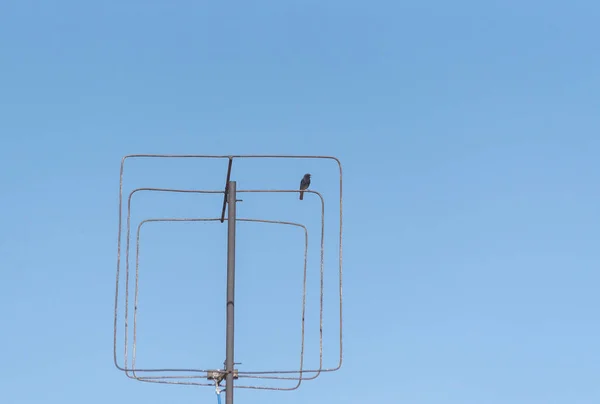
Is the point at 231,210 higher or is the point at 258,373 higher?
the point at 231,210

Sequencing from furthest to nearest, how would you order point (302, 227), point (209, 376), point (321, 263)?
point (302, 227)
point (321, 263)
point (209, 376)

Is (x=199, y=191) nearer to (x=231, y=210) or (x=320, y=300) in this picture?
(x=231, y=210)

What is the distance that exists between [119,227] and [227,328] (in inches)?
68.8

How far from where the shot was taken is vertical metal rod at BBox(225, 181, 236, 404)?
949 cm

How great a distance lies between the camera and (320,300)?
34.3 ft

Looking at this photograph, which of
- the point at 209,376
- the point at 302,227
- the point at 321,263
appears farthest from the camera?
the point at 302,227

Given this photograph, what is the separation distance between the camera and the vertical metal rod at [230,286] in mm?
9492

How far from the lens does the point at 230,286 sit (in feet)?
32.1

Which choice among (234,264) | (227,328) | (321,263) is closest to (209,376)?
(227,328)

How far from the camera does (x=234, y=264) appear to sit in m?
9.83

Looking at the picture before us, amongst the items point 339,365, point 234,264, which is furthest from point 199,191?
point 339,365

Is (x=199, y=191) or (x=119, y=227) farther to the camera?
(x=199, y=191)

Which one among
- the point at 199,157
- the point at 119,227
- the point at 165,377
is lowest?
the point at 165,377

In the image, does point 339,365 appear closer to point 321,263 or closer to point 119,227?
point 321,263
